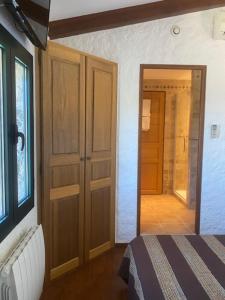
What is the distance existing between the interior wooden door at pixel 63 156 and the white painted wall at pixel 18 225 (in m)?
0.27

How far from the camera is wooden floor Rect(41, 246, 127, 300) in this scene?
259cm

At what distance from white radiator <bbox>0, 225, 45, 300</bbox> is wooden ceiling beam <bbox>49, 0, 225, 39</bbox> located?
6.85 ft

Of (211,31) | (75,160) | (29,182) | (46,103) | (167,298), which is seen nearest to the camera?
(167,298)

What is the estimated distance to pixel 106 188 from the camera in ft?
11.1

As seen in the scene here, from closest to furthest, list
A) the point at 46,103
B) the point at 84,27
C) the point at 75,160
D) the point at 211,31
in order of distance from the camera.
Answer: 1. the point at 46,103
2. the point at 75,160
3. the point at 84,27
4. the point at 211,31

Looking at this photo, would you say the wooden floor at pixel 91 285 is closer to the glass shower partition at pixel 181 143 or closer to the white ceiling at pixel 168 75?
the glass shower partition at pixel 181 143

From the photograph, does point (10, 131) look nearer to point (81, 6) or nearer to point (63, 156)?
point (63, 156)

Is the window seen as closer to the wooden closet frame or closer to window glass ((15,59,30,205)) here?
window glass ((15,59,30,205))

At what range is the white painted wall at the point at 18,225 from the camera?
1719 mm

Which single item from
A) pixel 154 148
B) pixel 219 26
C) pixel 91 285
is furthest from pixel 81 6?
pixel 154 148

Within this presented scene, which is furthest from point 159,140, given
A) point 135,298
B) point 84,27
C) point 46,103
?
point 135,298

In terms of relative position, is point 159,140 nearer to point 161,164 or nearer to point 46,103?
point 161,164

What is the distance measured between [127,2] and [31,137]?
167cm

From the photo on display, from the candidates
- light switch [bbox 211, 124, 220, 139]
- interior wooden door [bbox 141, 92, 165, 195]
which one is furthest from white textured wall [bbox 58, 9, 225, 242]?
interior wooden door [bbox 141, 92, 165, 195]
